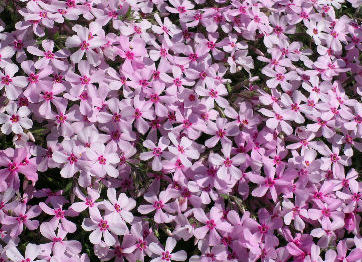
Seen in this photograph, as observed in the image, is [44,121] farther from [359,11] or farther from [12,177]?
[359,11]

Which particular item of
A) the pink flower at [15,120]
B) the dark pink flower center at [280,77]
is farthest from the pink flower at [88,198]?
the dark pink flower center at [280,77]

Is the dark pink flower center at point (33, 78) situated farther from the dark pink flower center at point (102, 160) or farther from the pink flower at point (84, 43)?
the dark pink flower center at point (102, 160)

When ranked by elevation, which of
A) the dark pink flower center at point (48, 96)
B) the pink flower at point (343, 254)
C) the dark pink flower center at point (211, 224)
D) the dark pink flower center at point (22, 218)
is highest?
the dark pink flower center at point (48, 96)

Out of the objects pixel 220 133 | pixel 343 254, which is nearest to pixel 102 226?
pixel 220 133

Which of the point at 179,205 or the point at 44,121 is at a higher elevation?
the point at 44,121

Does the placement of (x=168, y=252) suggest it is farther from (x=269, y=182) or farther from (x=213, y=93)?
(x=213, y=93)

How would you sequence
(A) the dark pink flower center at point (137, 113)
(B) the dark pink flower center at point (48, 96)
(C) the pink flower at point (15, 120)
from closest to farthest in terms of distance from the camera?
(C) the pink flower at point (15, 120) → (B) the dark pink flower center at point (48, 96) → (A) the dark pink flower center at point (137, 113)

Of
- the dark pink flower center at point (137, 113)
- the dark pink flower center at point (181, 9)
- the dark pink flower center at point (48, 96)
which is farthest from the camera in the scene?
the dark pink flower center at point (181, 9)

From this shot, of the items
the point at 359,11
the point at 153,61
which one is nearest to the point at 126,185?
the point at 153,61

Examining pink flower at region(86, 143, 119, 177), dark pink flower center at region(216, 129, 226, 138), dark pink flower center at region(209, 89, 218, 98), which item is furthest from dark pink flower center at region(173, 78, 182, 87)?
pink flower at region(86, 143, 119, 177)
